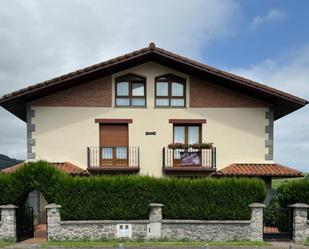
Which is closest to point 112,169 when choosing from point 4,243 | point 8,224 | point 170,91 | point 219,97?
point 170,91

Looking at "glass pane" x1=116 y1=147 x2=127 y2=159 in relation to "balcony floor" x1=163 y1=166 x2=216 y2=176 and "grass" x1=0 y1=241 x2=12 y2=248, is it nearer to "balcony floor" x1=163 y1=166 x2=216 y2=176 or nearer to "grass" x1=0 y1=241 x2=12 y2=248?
"balcony floor" x1=163 y1=166 x2=216 y2=176

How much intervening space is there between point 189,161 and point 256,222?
5193 millimetres

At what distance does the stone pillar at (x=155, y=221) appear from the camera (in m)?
13.6

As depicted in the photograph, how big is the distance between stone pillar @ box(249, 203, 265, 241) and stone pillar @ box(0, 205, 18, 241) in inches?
364

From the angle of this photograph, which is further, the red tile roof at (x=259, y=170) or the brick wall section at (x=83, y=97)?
the brick wall section at (x=83, y=97)

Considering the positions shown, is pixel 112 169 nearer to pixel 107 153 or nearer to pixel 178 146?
pixel 107 153

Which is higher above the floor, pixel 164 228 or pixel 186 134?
pixel 186 134

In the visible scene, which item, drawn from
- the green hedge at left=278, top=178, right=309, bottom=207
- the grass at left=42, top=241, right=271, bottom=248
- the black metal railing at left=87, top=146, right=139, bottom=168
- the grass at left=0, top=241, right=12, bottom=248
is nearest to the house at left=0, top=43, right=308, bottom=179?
the black metal railing at left=87, top=146, right=139, bottom=168

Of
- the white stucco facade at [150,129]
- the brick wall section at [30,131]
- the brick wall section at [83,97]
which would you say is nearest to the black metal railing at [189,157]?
the white stucco facade at [150,129]

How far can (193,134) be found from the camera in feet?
62.0

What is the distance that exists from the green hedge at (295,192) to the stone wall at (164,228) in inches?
80.8

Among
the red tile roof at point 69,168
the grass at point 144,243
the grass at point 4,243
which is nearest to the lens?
the grass at point 144,243

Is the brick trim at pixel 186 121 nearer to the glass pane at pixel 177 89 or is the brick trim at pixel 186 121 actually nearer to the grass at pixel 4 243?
the glass pane at pixel 177 89

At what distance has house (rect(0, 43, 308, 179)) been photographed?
18.2 meters
